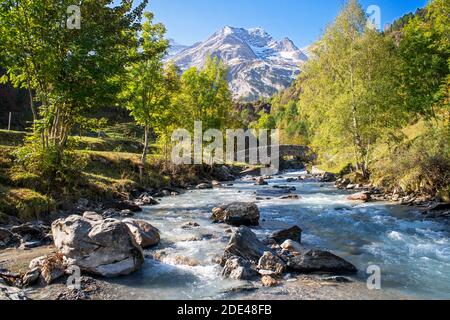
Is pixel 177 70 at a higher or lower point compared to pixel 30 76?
higher

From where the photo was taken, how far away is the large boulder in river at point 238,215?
62.3 feet

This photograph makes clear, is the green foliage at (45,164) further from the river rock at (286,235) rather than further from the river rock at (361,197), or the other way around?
the river rock at (361,197)

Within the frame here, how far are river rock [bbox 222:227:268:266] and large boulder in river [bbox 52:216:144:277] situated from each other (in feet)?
9.86

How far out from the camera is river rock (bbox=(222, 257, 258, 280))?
10844 millimetres

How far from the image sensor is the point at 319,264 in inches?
460

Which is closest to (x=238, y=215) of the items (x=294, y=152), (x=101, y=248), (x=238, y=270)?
(x=238, y=270)

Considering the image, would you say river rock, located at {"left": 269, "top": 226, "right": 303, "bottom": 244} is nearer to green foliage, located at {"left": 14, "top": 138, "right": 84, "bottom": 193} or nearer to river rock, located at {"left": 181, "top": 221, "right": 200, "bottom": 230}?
river rock, located at {"left": 181, "top": 221, "right": 200, "bottom": 230}

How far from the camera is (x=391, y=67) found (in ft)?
120

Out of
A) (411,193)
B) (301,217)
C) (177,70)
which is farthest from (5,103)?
(411,193)

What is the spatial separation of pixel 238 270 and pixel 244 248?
1.85 meters

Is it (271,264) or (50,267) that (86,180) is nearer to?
(50,267)

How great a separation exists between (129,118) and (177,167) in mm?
57569
